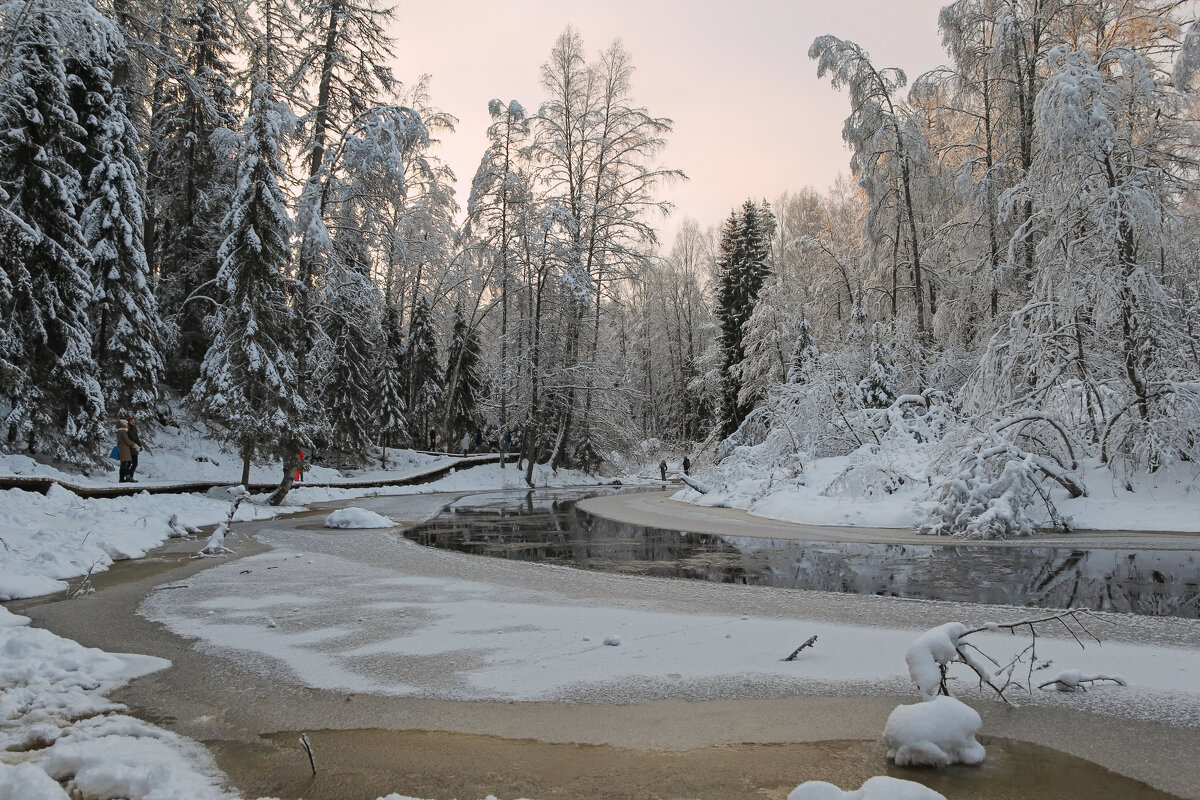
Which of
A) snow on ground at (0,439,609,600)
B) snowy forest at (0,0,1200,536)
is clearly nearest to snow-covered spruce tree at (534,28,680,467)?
snowy forest at (0,0,1200,536)

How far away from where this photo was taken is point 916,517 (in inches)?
492

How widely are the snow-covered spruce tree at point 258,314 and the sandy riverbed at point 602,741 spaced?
43.2 feet

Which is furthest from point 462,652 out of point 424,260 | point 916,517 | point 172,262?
point 424,260

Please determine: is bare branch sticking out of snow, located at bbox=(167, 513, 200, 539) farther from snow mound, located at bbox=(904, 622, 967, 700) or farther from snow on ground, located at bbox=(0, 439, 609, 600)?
snow mound, located at bbox=(904, 622, 967, 700)

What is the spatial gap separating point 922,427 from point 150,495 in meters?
17.2

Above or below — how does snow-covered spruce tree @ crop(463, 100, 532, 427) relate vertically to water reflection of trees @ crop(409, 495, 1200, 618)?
above

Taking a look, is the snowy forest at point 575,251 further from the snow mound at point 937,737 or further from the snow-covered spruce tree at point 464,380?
the snow mound at point 937,737

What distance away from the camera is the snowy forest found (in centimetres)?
1252

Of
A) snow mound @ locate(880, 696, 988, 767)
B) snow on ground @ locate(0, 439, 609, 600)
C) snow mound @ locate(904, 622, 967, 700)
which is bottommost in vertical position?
snow on ground @ locate(0, 439, 609, 600)

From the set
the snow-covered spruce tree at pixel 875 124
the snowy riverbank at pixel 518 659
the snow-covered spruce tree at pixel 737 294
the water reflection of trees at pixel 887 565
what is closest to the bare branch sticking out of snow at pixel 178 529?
the snowy riverbank at pixel 518 659

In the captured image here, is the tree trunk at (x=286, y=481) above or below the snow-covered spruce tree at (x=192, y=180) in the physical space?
below

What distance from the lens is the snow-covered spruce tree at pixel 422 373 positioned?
36.2 meters

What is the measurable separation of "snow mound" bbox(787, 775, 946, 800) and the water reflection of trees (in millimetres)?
4525

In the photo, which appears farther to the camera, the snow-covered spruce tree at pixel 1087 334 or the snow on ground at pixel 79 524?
the snow-covered spruce tree at pixel 1087 334
